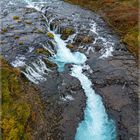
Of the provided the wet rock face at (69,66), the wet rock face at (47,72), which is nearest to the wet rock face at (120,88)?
the wet rock face at (69,66)

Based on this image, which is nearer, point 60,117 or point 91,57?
point 60,117

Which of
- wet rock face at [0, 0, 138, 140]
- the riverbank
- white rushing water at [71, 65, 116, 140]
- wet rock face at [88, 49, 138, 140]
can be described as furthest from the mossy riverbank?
the riverbank

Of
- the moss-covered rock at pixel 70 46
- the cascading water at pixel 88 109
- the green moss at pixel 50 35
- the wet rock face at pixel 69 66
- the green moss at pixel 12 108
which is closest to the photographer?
the green moss at pixel 12 108

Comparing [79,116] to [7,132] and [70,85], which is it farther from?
[7,132]

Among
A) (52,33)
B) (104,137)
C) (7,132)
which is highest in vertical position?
(7,132)

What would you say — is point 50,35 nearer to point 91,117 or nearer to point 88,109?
point 88,109

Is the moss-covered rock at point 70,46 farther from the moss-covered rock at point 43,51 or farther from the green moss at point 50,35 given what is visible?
the moss-covered rock at point 43,51

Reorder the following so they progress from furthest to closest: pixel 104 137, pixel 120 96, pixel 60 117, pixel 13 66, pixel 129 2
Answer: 1. pixel 129 2
2. pixel 13 66
3. pixel 120 96
4. pixel 60 117
5. pixel 104 137

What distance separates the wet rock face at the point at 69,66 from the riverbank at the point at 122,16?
1.34m

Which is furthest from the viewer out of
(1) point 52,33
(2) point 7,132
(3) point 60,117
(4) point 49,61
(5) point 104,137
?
(1) point 52,33

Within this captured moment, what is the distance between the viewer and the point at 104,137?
2247cm

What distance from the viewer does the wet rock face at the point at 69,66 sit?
24.2m

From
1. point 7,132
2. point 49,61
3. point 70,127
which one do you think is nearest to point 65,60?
point 49,61

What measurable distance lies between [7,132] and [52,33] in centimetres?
2195
